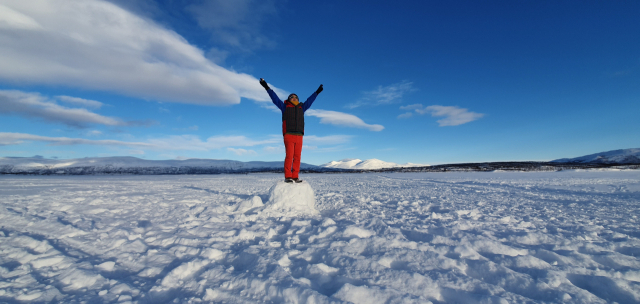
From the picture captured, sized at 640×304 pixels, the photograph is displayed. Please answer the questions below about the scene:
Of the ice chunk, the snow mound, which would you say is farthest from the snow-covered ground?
the ice chunk

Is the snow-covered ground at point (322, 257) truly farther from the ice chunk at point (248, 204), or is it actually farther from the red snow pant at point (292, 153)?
the red snow pant at point (292, 153)

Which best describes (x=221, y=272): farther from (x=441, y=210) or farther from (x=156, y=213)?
(x=441, y=210)

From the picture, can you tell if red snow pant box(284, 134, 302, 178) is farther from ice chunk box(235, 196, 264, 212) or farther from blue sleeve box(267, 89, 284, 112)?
ice chunk box(235, 196, 264, 212)

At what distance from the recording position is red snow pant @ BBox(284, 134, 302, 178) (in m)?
5.98

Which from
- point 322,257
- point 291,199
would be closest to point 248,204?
point 291,199

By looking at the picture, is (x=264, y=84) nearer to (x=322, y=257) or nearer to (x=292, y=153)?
(x=292, y=153)

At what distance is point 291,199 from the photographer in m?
5.42

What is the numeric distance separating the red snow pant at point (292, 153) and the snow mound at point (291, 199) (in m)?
0.45

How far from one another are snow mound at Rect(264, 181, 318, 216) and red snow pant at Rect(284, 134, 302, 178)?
45 centimetres

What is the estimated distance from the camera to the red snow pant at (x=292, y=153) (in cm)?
598

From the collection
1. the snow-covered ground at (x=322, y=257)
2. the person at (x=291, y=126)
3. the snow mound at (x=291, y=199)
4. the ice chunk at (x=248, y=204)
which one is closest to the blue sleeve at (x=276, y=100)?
the person at (x=291, y=126)

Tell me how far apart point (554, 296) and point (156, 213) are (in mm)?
5951

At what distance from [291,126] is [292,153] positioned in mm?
678

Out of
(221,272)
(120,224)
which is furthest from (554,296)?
(120,224)
